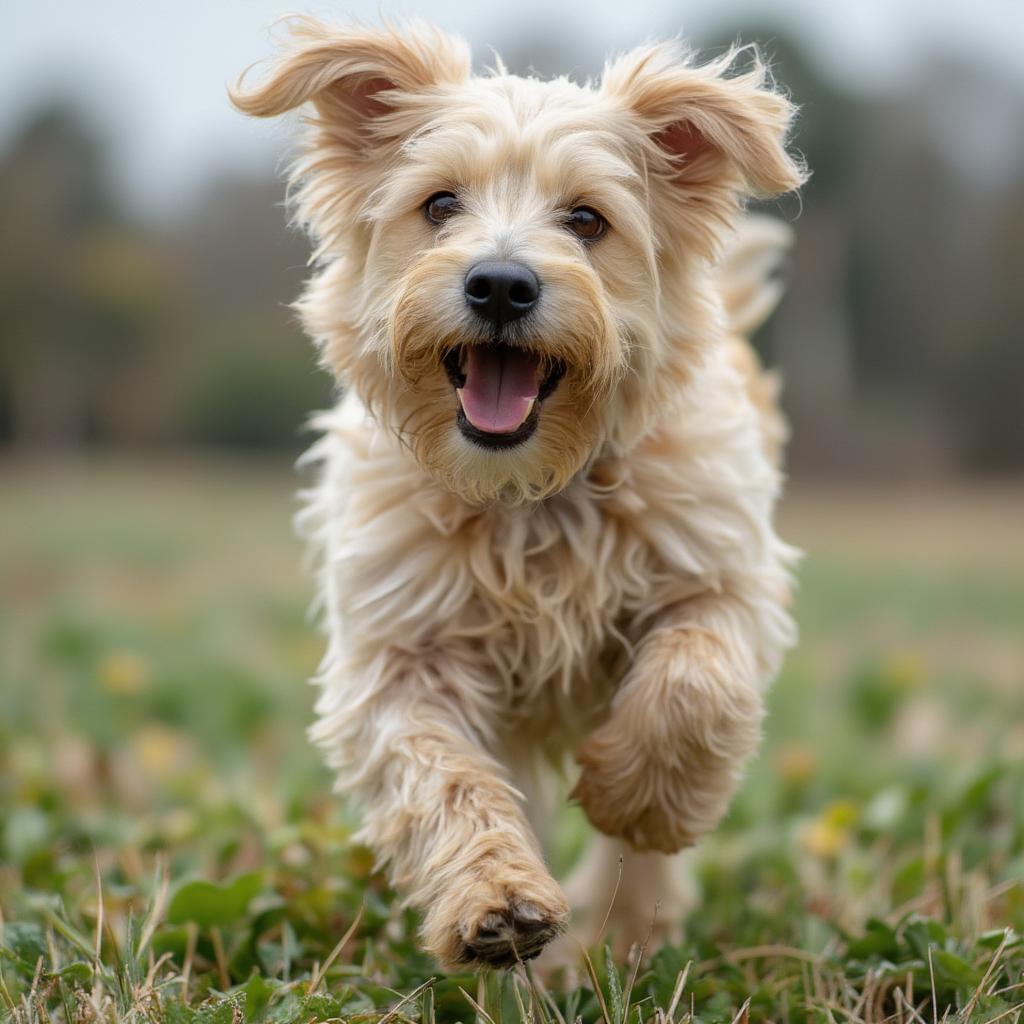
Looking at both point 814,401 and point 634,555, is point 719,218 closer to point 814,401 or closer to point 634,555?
point 634,555

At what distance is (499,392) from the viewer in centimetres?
376

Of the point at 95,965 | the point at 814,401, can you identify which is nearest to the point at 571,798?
the point at 95,965

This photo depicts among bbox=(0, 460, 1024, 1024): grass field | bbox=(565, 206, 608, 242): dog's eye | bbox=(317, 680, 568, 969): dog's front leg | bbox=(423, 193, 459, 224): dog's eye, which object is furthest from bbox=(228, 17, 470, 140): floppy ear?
bbox=(0, 460, 1024, 1024): grass field

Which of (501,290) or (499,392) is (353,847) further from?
(501,290)

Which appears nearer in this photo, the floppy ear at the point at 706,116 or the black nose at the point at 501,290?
the black nose at the point at 501,290

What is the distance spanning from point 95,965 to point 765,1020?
1.49m

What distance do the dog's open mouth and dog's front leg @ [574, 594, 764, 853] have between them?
2.25 feet

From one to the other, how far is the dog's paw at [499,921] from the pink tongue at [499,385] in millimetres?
1189

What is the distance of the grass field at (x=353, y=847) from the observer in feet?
10.8

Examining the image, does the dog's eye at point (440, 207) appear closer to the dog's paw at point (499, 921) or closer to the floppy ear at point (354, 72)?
the floppy ear at point (354, 72)

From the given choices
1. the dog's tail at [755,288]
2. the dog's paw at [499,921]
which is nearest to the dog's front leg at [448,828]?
the dog's paw at [499,921]

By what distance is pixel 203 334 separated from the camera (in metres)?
35.8

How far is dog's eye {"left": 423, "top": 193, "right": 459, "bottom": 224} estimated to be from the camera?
3.86 meters

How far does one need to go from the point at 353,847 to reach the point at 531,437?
4.63 feet
